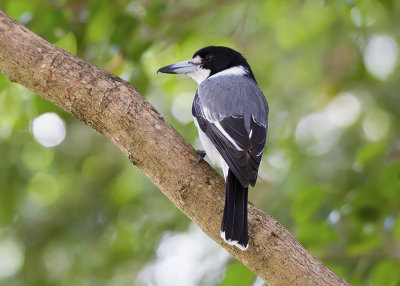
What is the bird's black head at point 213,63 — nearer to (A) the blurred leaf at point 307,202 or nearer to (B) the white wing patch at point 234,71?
(B) the white wing patch at point 234,71

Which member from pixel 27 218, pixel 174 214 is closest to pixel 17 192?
pixel 27 218

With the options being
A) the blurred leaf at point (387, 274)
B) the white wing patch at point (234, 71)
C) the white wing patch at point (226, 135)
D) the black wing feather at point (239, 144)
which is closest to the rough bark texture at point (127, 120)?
the black wing feather at point (239, 144)

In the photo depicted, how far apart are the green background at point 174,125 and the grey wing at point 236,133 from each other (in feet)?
1.90

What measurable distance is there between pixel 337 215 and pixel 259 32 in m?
3.26

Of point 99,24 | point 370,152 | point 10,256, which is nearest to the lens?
point 370,152

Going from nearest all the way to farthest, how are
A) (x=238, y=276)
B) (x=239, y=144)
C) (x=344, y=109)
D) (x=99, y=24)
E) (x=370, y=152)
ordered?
(x=238, y=276) → (x=239, y=144) → (x=370, y=152) → (x=99, y=24) → (x=344, y=109)

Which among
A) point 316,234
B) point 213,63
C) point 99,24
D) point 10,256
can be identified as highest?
point 99,24

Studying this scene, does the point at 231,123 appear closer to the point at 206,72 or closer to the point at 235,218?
the point at 235,218

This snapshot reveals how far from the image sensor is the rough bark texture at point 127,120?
266 centimetres

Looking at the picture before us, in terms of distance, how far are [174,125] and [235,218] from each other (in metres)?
2.60

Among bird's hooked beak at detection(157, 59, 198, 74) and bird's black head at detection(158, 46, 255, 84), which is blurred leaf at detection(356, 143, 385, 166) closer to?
bird's black head at detection(158, 46, 255, 84)

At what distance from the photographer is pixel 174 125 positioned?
504 cm

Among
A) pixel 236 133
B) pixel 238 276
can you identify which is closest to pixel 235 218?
pixel 238 276

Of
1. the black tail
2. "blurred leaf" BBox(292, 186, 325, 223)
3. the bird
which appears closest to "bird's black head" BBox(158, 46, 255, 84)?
the bird
